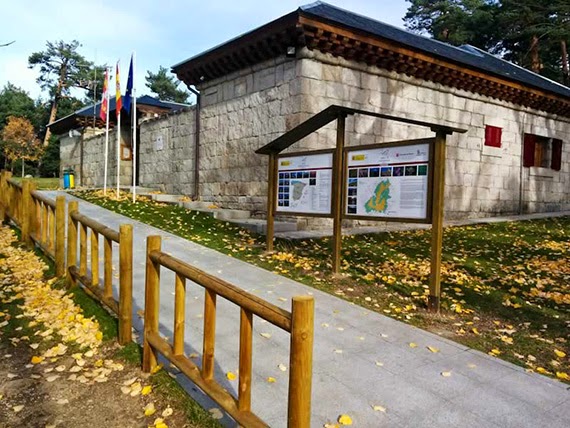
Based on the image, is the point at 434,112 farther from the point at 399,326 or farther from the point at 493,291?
the point at 399,326

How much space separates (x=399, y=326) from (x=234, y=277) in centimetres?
239

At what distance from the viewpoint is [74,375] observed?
10.9 ft

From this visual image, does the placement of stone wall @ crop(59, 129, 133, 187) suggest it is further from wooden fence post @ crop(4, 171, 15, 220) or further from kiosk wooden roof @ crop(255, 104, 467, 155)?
kiosk wooden roof @ crop(255, 104, 467, 155)

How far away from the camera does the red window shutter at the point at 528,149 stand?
14.6 m

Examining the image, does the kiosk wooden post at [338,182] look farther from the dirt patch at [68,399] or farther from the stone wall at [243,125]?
the stone wall at [243,125]

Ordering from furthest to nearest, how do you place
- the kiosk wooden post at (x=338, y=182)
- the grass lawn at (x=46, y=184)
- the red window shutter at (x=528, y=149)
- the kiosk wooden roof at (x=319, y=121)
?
the grass lawn at (x=46, y=184) → the red window shutter at (x=528, y=149) → the kiosk wooden post at (x=338, y=182) → the kiosk wooden roof at (x=319, y=121)

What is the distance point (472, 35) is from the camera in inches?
1017

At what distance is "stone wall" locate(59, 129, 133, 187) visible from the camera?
64.1 feet

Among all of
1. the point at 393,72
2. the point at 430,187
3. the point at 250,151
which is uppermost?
the point at 393,72

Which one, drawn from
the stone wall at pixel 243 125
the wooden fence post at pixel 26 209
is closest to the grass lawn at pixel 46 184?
the stone wall at pixel 243 125

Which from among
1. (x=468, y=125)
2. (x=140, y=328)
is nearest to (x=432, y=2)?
(x=468, y=125)

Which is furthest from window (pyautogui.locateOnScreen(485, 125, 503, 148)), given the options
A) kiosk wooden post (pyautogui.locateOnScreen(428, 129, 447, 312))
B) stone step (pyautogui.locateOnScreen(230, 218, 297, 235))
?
kiosk wooden post (pyautogui.locateOnScreen(428, 129, 447, 312))

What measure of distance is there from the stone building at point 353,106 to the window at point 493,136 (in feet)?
0.16

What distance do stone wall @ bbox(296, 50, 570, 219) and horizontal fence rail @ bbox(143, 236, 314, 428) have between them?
7082mm
